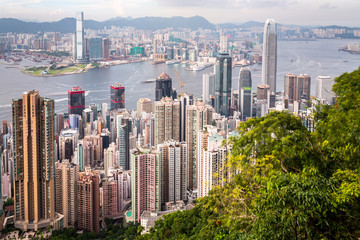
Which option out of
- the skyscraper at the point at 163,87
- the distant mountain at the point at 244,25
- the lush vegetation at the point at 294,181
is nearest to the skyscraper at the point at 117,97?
the skyscraper at the point at 163,87

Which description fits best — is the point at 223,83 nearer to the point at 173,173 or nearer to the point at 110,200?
the point at 173,173

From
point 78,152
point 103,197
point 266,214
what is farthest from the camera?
point 78,152

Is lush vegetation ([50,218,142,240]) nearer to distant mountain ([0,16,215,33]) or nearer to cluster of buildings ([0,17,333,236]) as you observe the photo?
cluster of buildings ([0,17,333,236])

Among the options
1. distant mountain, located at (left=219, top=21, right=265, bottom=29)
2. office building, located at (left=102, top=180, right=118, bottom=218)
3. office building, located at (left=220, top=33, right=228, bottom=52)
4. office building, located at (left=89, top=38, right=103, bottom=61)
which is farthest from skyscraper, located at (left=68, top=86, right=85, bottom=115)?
office building, located at (left=220, top=33, right=228, bottom=52)

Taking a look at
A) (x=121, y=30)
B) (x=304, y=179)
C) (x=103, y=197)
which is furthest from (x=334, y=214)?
(x=121, y=30)

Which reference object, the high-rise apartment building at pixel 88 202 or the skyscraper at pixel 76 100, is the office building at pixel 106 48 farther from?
the high-rise apartment building at pixel 88 202

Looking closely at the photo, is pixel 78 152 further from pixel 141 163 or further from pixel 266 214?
pixel 266 214
